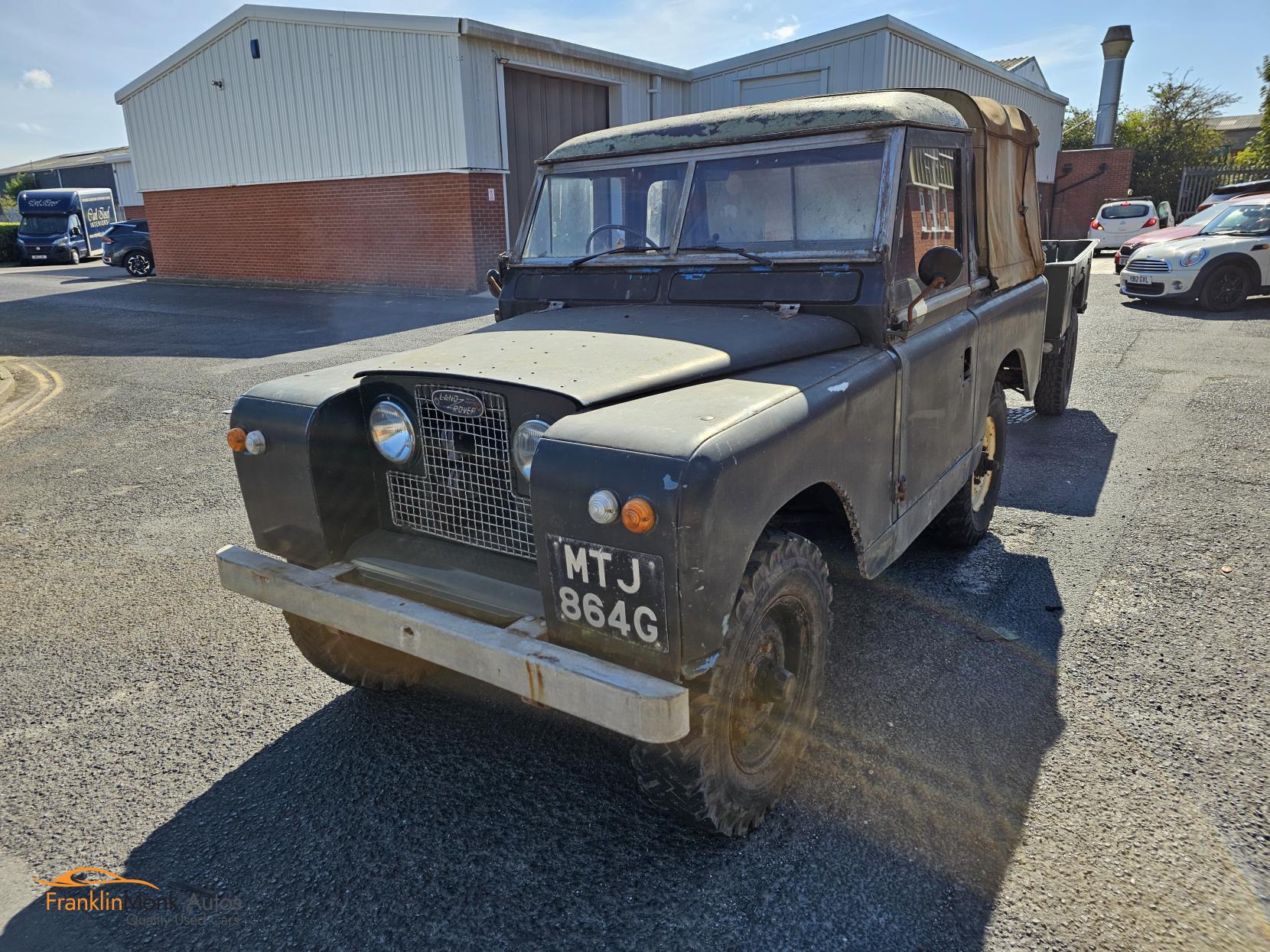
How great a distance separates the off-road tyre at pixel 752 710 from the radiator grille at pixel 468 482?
747 mm

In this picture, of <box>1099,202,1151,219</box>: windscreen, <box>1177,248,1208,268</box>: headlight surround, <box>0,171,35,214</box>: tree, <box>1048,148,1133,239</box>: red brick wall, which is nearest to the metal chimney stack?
<box>1048,148,1133,239</box>: red brick wall

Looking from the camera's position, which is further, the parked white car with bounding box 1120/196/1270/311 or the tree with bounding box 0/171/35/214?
the tree with bounding box 0/171/35/214

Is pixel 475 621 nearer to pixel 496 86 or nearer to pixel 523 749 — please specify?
pixel 523 749

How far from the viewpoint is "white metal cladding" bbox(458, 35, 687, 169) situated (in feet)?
51.7

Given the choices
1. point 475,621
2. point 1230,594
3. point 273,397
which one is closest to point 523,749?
point 475,621

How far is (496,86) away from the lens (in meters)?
16.3

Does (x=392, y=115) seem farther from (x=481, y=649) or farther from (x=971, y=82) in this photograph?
(x=481, y=649)

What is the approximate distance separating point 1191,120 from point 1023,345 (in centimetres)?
3851

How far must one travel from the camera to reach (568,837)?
2.68 meters

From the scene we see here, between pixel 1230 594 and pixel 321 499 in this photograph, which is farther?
pixel 1230 594

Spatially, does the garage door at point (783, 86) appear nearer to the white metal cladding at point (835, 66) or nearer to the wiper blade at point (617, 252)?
the white metal cladding at point (835, 66)

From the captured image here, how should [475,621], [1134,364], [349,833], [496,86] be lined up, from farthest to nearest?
[496,86] < [1134,364] < [349,833] < [475,621]

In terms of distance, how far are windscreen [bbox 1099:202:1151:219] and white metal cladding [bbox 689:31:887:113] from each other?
9.47m

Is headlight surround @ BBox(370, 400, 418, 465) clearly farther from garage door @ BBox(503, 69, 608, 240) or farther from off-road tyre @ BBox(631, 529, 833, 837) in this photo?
garage door @ BBox(503, 69, 608, 240)
